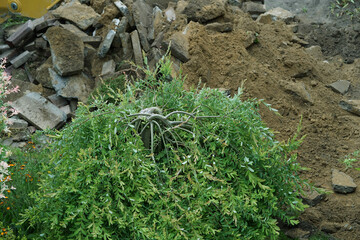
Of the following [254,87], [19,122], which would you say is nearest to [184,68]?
[254,87]

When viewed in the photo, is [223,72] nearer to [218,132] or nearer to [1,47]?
[218,132]

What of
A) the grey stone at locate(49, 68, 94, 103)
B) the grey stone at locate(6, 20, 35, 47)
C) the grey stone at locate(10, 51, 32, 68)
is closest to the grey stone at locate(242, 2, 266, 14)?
the grey stone at locate(49, 68, 94, 103)

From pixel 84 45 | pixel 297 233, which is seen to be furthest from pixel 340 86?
pixel 84 45

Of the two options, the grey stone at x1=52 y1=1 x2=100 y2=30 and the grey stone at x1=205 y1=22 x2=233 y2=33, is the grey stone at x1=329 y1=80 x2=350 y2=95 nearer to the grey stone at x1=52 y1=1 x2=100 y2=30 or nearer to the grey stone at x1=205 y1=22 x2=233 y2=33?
the grey stone at x1=205 y1=22 x2=233 y2=33

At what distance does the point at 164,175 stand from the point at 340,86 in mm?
5183

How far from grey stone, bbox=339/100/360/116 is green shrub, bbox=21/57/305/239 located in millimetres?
3573

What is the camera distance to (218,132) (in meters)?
4.01

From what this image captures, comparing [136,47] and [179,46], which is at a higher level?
[179,46]

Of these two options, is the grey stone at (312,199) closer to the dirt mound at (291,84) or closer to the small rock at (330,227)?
the dirt mound at (291,84)

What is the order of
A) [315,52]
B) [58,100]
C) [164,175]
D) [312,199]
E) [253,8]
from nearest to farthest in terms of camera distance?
1. [164,175]
2. [312,199]
3. [58,100]
4. [315,52]
5. [253,8]

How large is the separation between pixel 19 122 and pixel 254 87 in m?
4.01

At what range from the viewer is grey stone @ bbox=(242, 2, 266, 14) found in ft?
31.0

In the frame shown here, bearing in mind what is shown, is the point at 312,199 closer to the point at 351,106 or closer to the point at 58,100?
the point at 351,106

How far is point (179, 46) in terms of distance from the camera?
708 centimetres
